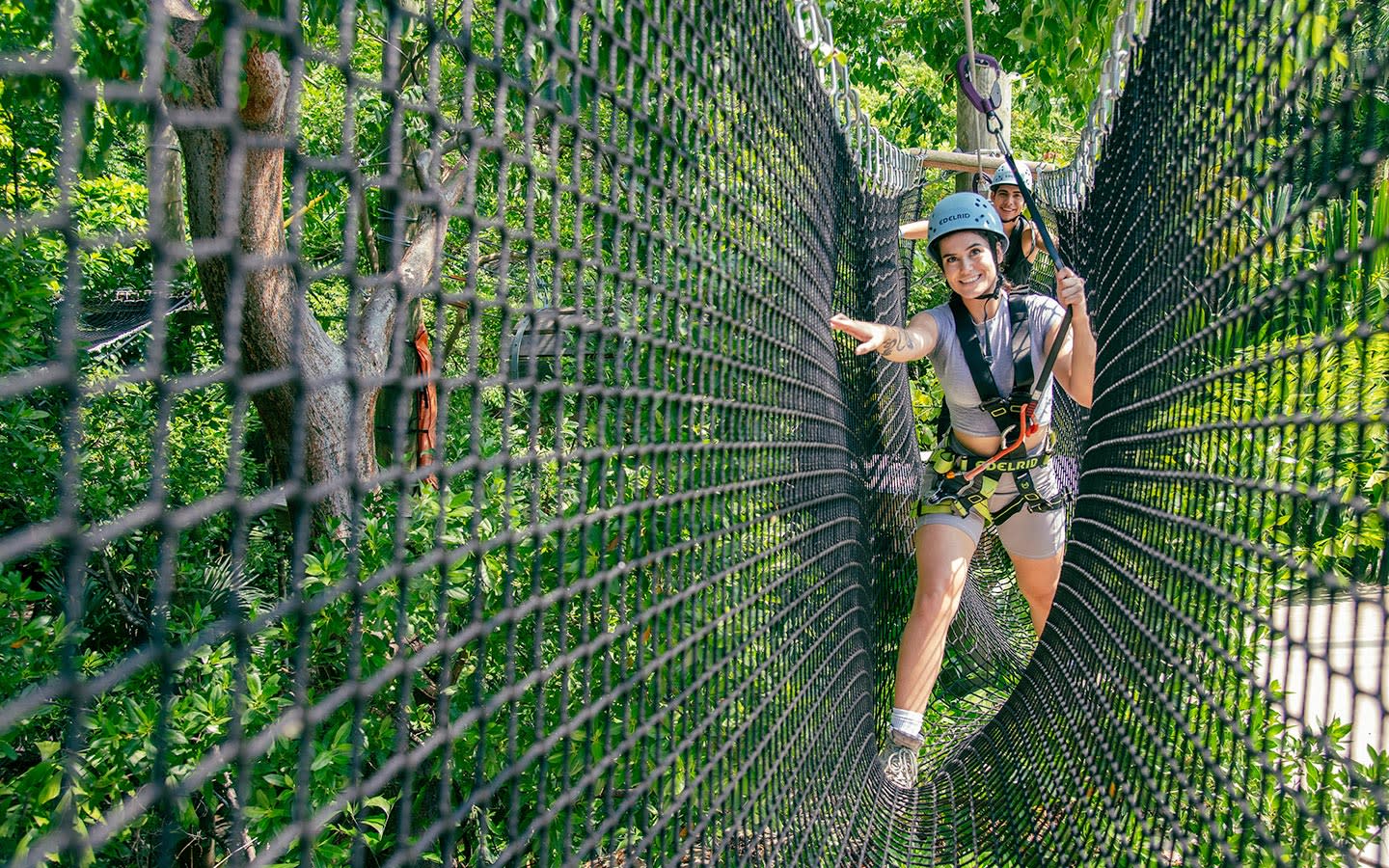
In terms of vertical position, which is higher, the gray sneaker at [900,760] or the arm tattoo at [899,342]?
the arm tattoo at [899,342]

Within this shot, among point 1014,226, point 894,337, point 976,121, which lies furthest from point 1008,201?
point 894,337

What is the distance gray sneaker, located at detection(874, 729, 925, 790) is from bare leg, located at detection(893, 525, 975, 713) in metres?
0.08

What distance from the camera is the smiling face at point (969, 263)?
2.38m

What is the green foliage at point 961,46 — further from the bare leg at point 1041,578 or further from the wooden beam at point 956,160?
the bare leg at point 1041,578

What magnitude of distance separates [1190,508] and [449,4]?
187 inches

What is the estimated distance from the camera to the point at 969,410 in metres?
2.48

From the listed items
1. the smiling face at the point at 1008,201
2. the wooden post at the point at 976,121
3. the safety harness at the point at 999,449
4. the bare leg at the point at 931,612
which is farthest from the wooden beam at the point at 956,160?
the bare leg at the point at 931,612

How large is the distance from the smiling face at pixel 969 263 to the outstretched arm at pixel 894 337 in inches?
4.1

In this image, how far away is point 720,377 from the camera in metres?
1.65

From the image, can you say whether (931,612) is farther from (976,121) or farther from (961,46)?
(961,46)

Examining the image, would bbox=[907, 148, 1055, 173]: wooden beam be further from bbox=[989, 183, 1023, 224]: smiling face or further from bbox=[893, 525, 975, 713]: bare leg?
bbox=[893, 525, 975, 713]: bare leg

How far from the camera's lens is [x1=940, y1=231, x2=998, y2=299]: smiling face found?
2379mm

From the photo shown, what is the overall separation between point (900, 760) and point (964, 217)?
127cm

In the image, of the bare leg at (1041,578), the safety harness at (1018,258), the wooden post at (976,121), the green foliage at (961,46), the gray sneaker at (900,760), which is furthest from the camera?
the wooden post at (976,121)
